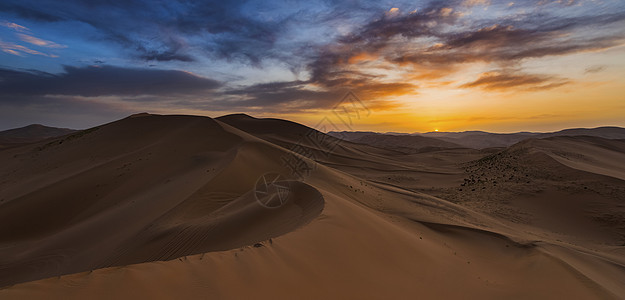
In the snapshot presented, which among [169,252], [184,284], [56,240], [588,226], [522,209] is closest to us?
[184,284]

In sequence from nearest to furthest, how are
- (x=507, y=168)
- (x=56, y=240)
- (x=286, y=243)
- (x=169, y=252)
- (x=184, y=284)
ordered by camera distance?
(x=184, y=284)
(x=286, y=243)
(x=169, y=252)
(x=56, y=240)
(x=507, y=168)

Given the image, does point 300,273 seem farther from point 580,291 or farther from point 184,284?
point 580,291

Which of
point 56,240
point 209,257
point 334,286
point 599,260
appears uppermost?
point 209,257

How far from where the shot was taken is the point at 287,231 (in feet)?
15.9

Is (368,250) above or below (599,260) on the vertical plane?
above

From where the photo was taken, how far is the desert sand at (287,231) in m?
3.41

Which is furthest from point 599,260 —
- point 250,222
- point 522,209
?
point 250,222

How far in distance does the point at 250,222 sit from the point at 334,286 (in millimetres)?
3091

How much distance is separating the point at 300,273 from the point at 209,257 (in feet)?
3.96

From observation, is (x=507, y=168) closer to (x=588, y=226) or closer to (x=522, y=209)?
(x=522, y=209)

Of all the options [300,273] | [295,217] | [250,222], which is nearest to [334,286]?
[300,273]

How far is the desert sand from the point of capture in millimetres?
3413

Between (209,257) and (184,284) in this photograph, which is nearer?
(184,284)

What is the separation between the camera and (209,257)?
3.62 metres
